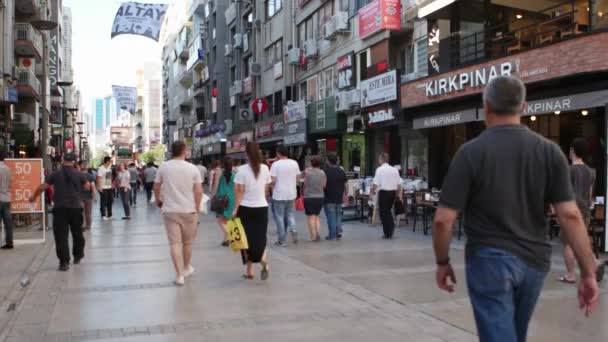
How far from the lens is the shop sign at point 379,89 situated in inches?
832

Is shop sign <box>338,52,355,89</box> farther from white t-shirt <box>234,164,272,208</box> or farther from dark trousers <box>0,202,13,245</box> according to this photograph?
white t-shirt <box>234,164,272,208</box>

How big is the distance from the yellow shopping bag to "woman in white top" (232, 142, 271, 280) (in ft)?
0.48

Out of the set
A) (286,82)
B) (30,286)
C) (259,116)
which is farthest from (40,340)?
(259,116)

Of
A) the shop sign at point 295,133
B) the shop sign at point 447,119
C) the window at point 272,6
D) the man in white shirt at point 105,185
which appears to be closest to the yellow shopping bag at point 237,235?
the shop sign at point 447,119

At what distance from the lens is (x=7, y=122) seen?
29297 mm

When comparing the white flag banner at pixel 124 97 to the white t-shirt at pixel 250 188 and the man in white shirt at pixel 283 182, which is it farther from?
the white t-shirt at pixel 250 188

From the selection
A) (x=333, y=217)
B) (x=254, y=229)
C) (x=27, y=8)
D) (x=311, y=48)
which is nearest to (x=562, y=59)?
(x=333, y=217)

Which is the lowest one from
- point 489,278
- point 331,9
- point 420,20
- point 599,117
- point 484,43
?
point 489,278

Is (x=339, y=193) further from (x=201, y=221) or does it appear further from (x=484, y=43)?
(x=484, y=43)

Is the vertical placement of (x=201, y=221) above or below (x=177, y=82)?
below

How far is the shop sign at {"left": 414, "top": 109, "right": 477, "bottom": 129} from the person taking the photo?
16062 mm

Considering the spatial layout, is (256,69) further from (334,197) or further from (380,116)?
(334,197)

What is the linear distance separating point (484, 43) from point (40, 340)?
15.0 meters

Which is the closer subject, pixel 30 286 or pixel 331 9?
pixel 30 286
